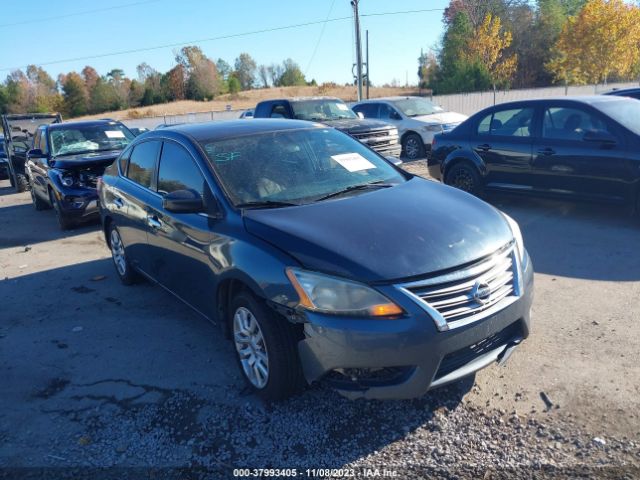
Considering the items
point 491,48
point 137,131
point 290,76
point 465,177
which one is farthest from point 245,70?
point 465,177

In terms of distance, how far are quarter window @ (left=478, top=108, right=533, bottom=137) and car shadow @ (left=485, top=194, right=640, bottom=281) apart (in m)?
1.00

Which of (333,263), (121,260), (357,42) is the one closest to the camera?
(333,263)

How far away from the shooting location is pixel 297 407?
3.33 m

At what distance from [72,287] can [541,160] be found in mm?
6113

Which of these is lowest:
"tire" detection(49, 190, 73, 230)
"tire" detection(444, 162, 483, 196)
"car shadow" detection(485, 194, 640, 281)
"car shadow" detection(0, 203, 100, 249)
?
"car shadow" detection(0, 203, 100, 249)

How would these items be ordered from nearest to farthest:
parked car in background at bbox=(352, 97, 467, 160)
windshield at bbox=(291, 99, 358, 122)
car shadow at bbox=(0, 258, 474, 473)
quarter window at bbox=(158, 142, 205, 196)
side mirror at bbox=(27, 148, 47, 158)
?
car shadow at bbox=(0, 258, 474, 473), quarter window at bbox=(158, 142, 205, 196), side mirror at bbox=(27, 148, 47, 158), windshield at bbox=(291, 99, 358, 122), parked car in background at bbox=(352, 97, 467, 160)

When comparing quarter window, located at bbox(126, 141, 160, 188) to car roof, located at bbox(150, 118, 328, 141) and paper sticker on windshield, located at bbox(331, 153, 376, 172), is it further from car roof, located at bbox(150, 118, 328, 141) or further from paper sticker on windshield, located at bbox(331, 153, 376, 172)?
paper sticker on windshield, located at bbox(331, 153, 376, 172)

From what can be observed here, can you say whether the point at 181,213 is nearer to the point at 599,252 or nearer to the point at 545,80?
the point at 599,252

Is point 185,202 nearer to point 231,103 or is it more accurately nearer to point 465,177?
point 465,177

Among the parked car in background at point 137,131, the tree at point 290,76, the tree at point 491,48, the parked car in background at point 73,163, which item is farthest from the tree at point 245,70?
the parked car in background at point 73,163

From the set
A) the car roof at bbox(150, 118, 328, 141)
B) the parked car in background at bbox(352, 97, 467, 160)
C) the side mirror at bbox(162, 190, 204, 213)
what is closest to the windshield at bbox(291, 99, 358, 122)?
the parked car in background at bbox(352, 97, 467, 160)

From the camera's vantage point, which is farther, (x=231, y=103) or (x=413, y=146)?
(x=231, y=103)

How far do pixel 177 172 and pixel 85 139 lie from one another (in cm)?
655

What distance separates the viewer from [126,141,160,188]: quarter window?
4.79 metres
